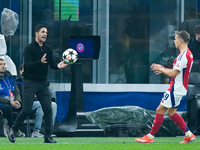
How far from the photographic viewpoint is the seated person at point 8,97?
1168 cm

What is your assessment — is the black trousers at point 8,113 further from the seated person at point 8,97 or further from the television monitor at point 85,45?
the television monitor at point 85,45

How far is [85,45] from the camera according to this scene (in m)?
12.2

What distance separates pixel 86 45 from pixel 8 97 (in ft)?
5.85

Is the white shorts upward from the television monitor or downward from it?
downward

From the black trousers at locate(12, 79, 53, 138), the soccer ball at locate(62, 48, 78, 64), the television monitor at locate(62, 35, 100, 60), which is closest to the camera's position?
the black trousers at locate(12, 79, 53, 138)

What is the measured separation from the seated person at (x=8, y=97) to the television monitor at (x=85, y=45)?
4.38ft

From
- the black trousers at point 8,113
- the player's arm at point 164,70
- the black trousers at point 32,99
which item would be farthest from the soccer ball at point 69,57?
the black trousers at point 8,113

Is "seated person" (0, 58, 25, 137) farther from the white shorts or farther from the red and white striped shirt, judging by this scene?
the red and white striped shirt

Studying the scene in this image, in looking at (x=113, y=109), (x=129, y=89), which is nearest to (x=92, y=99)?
(x=113, y=109)

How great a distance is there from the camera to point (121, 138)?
11.4 meters

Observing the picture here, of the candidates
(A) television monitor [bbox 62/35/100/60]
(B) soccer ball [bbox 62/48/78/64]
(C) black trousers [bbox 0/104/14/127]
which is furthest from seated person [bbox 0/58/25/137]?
(B) soccer ball [bbox 62/48/78/64]

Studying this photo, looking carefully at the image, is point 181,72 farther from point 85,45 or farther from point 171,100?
point 85,45

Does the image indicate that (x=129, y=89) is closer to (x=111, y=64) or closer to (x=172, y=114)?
(x=111, y=64)

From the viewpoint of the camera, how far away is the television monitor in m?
12.2
